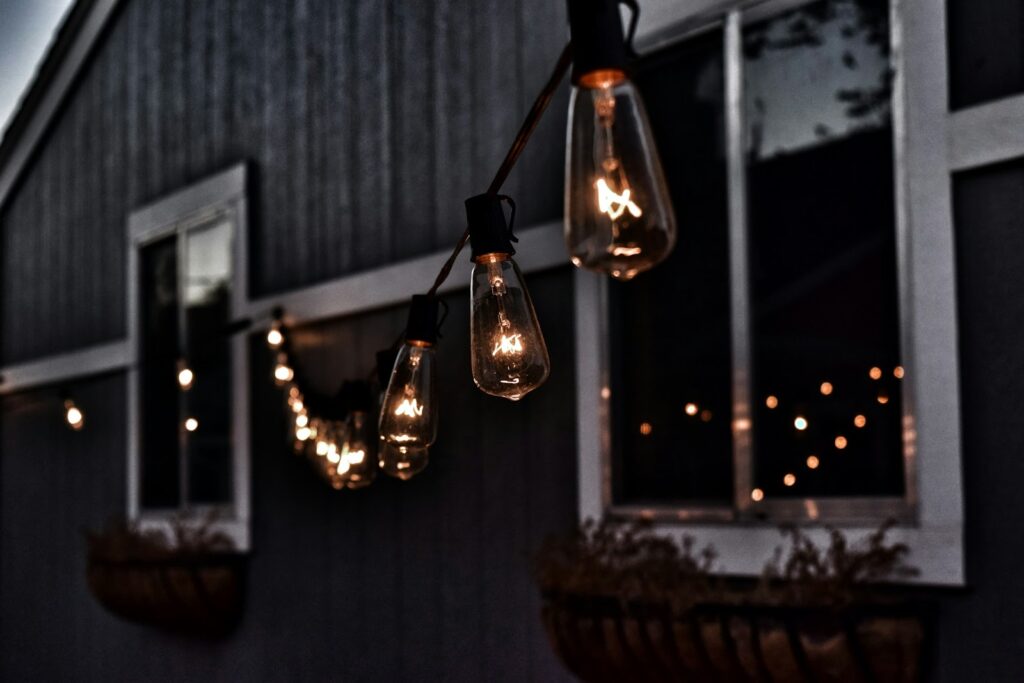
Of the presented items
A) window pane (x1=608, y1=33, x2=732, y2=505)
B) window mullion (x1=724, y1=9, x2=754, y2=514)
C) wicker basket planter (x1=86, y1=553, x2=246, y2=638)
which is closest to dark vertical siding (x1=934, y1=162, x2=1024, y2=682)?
window mullion (x1=724, y1=9, x2=754, y2=514)

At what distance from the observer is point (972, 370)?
298cm

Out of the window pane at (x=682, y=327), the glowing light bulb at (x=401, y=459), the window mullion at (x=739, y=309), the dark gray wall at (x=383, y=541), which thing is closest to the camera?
the glowing light bulb at (x=401, y=459)

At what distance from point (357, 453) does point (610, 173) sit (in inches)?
65.3

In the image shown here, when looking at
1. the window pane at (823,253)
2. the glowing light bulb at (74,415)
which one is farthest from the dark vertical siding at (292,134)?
the window pane at (823,253)

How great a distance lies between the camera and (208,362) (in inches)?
257

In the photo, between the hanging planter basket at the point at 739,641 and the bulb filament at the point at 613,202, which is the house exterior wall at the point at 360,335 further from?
the bulb filament at the point at 613,202

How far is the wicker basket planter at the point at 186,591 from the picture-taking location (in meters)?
5.98

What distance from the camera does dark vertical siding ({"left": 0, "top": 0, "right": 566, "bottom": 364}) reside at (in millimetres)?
4602

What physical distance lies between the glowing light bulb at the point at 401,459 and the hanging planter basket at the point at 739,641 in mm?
1115

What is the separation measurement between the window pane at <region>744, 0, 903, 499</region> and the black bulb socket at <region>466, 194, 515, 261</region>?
160 cm

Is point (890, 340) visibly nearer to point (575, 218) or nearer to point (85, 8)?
point (575, 218)

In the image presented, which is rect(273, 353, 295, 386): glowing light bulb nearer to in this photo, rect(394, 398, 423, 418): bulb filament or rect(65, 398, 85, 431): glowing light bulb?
rect(65, 398, 85, 431): glowing light bulb

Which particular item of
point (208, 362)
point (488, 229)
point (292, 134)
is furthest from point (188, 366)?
point (488, 229)

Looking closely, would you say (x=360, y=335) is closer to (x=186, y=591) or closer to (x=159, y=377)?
(x=186, y=591)
